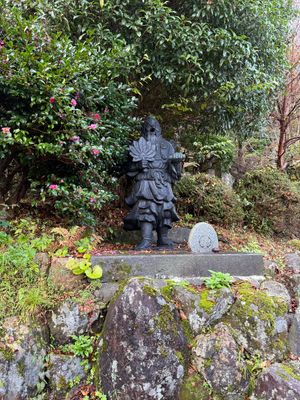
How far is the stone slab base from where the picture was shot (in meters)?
3.47

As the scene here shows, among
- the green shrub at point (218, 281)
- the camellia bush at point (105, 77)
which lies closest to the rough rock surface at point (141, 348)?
the green shrub at point (218, 281)

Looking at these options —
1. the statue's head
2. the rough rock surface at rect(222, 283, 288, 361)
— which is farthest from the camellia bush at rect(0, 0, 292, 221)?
the rough rock surface at rect(222, 283, 288, 361)

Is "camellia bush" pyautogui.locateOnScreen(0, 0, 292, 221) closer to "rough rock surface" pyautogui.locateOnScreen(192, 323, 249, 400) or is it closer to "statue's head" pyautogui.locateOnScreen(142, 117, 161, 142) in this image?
"statue's head" pyautogui.locateOnScreen(142, 117, 161, 142)

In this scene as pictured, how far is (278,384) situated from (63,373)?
185cm

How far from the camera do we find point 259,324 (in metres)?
3.18

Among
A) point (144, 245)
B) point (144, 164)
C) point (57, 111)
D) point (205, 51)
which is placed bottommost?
point (144, 245)

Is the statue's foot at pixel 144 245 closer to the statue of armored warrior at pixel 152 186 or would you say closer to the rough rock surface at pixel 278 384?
the statue of armored warrior at pixel 152 186

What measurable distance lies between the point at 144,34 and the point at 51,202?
295 centimetres

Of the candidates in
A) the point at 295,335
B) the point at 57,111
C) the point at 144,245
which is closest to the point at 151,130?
the point at 57,111

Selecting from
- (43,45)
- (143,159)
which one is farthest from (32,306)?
(43,45)

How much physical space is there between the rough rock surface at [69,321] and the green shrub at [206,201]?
426cm

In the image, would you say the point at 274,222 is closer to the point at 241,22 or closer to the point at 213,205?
the point at 213,205

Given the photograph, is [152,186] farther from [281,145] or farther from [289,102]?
[289,102]

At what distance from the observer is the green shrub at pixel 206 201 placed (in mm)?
7117
